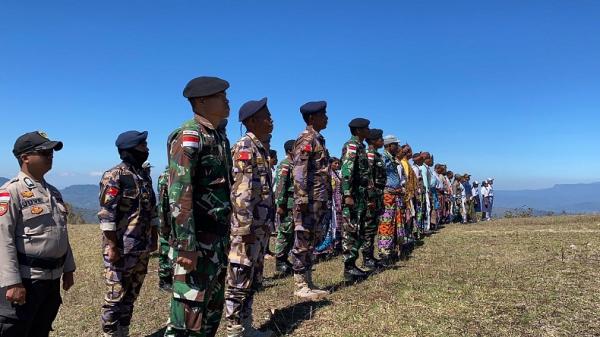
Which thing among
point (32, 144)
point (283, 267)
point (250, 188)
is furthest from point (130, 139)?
point (283, 267)

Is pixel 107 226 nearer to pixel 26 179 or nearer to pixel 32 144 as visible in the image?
pixel 26 179

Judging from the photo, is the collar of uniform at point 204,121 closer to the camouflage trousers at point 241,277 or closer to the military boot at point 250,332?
the camouflage trousers at point 241,277

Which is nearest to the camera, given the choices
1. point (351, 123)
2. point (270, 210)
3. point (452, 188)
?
point (270, 210)

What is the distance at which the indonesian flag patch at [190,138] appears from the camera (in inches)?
121

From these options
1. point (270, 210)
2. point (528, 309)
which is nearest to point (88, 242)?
point (270, 210)

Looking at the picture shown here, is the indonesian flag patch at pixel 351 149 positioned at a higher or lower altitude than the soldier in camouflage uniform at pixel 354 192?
higher

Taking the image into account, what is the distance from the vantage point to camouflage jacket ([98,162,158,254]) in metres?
4.46

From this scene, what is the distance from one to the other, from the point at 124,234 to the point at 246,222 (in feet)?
4.49

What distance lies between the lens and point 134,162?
15.8ft

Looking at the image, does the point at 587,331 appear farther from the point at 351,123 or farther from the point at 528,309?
the point at 351,123

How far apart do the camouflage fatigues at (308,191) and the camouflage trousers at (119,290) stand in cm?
193

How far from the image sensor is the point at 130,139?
4.80m

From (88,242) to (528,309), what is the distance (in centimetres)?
1220

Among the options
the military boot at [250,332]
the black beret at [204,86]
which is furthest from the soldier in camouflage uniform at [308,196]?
the black beret at [204,86]
